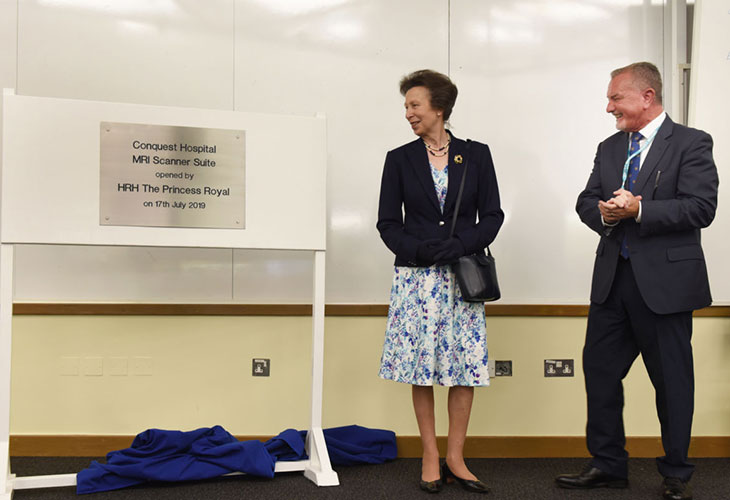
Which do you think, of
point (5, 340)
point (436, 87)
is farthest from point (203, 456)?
point (436, 87)

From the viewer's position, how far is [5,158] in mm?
2459

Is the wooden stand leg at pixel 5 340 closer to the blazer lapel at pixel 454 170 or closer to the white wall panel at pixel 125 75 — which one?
the white wall panel at pixel 125 75

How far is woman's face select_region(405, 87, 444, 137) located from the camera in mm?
2645

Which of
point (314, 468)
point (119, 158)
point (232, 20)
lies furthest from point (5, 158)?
point (314, 468)

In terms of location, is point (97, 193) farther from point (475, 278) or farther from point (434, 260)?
point (475, 278)

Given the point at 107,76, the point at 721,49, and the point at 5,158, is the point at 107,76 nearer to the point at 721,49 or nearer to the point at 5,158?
the point at 5,158

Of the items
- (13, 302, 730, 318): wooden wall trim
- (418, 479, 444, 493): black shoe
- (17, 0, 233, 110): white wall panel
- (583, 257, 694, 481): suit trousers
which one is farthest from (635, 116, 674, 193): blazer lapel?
(17, 0, 233, 110): white wall panel

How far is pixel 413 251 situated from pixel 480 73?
133 centimetres

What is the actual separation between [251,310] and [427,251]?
1.05 m

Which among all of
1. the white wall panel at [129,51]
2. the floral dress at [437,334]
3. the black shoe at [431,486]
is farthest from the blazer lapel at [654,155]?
the white wall panel at [129,51]

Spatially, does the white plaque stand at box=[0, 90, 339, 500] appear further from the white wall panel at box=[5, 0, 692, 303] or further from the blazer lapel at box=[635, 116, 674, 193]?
the blazer lapel at box=[635, 116, 674, 193]

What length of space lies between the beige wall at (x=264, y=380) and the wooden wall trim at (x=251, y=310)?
0.11ft

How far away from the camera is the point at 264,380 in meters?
3.19

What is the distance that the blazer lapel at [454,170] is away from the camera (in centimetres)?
262
